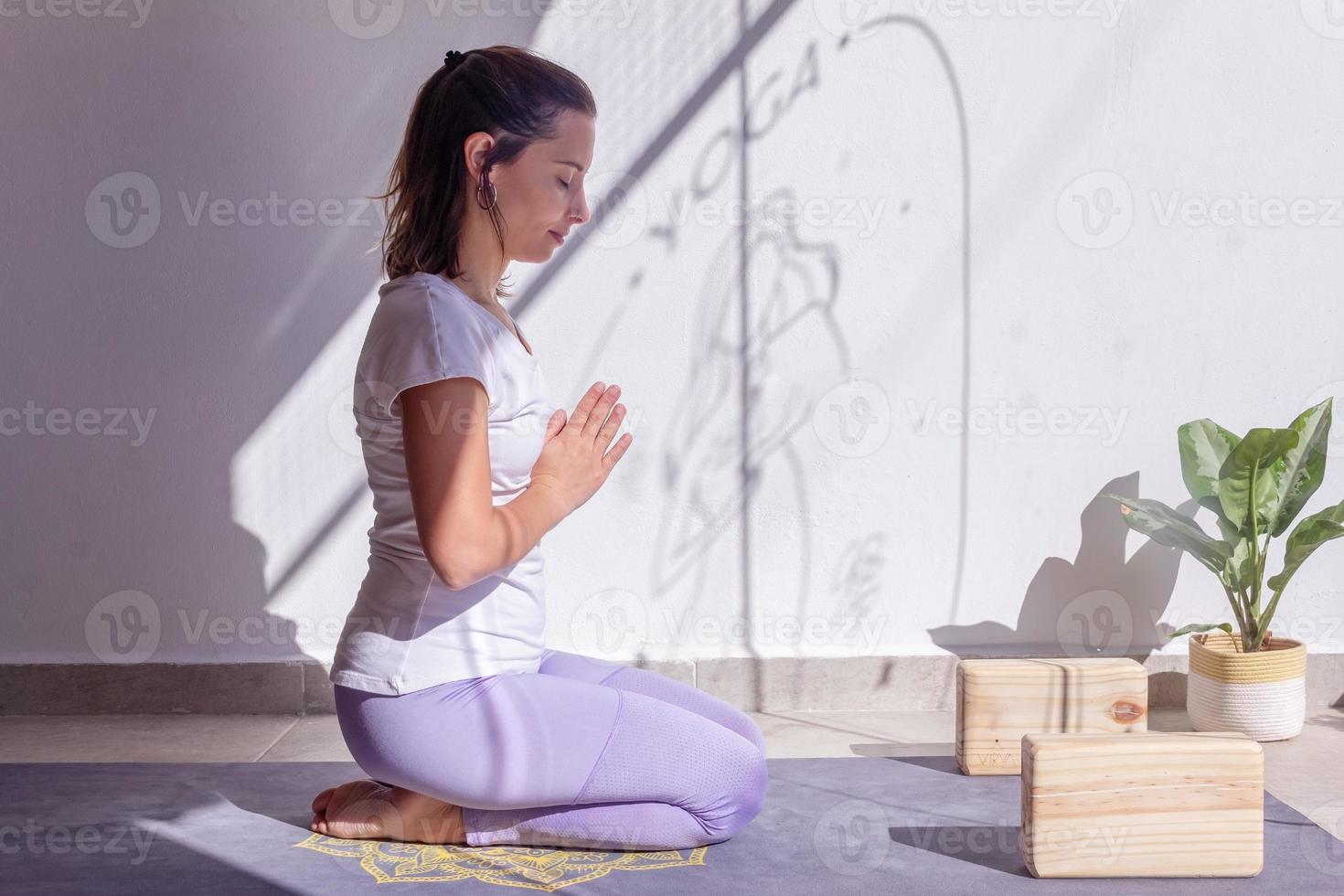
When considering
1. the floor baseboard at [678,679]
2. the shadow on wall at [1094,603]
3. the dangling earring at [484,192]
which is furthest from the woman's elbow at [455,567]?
the shadow on wall at [1094,603]

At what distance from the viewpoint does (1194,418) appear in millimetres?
3068

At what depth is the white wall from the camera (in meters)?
3.00

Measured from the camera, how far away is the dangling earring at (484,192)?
2.00 meters

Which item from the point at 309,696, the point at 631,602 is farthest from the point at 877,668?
the point at 309,696

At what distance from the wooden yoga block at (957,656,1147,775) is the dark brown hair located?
1363mm

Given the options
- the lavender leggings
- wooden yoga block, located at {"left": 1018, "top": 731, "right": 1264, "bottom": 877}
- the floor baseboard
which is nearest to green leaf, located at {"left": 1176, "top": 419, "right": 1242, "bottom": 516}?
the floor baseboard

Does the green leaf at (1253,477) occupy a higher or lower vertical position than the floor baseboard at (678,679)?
higher

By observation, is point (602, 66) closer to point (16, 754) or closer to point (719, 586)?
point (719, 586)

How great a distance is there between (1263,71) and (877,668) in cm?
171

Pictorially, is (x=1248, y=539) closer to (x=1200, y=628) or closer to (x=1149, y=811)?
(x=1200, y=628)

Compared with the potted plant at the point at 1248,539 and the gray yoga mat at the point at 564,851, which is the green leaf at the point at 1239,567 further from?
the gray yoga mat at the point at 564,851

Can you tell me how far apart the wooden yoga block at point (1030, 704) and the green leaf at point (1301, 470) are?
1.89 feet

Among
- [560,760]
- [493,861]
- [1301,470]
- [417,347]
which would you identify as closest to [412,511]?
[417,347]

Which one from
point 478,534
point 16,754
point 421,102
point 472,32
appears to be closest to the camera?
point 478,534
